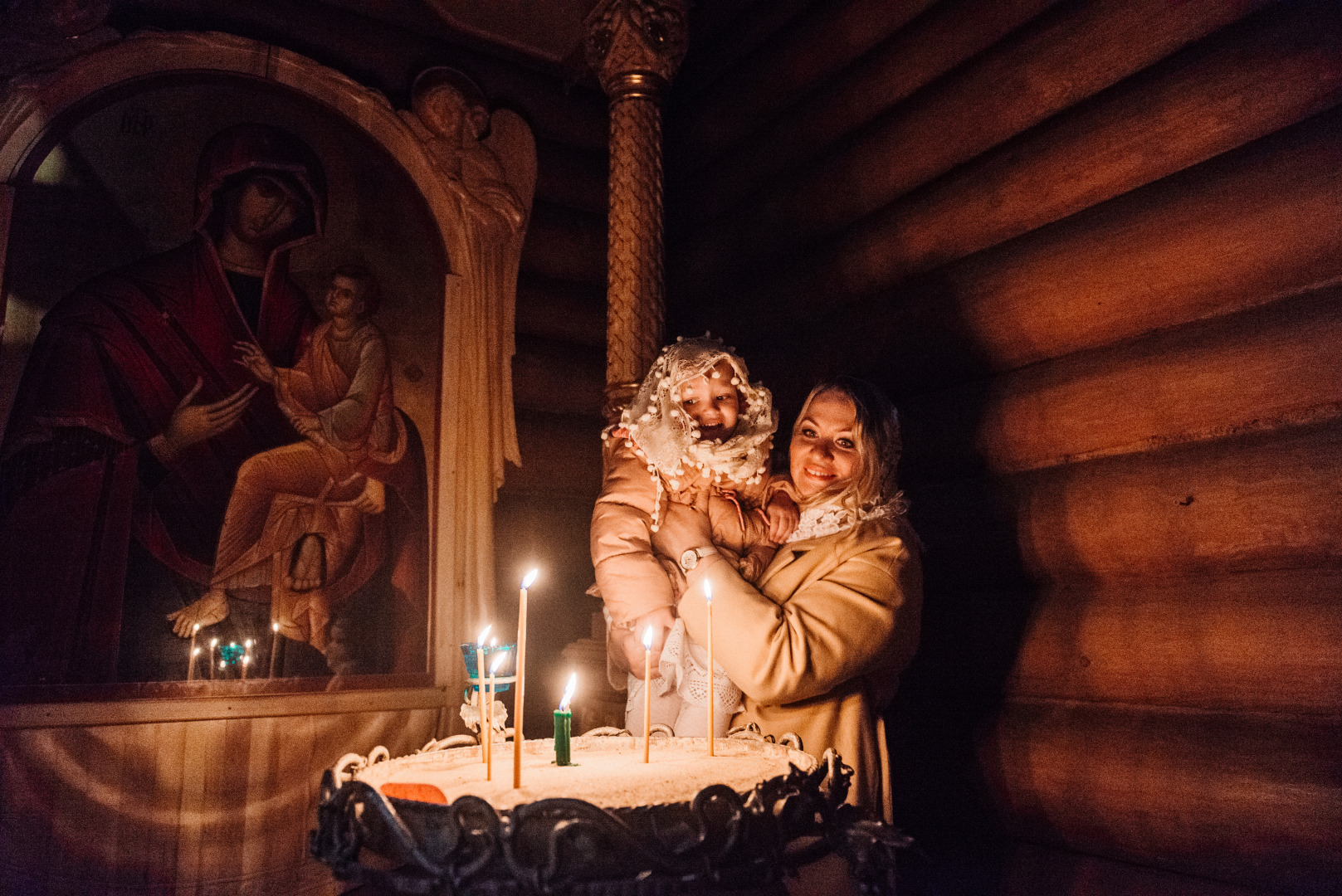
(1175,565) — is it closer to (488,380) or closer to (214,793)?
(488,380)

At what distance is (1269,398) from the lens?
2490 millimetres

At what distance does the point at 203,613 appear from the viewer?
3.54 meters

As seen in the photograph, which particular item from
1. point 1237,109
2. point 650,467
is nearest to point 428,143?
point 650,467

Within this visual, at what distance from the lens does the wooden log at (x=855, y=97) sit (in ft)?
11.6

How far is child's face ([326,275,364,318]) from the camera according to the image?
4.12m

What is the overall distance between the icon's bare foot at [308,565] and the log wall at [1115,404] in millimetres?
2446

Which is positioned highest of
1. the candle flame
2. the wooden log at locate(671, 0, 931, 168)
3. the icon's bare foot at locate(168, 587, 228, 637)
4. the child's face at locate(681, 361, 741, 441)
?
the wooden log at locate(671, 0, 931, 168)

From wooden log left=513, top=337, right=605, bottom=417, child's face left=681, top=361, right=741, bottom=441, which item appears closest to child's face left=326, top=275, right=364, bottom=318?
wooden log left=513, top=337, right=605, bottom=417

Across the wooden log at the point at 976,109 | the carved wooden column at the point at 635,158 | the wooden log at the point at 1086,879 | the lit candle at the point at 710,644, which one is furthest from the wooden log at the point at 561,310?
the wooden log at the point at 1086,879

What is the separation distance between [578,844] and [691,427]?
5.97 ft

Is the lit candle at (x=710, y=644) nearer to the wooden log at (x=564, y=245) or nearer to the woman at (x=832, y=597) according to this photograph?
the woman at (x=832, y=597)

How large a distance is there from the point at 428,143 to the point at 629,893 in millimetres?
4048

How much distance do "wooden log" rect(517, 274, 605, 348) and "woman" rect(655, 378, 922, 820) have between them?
82.4 inches

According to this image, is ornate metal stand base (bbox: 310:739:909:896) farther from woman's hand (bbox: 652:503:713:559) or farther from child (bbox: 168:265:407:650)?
child (bbox: 168:265:407:650)
